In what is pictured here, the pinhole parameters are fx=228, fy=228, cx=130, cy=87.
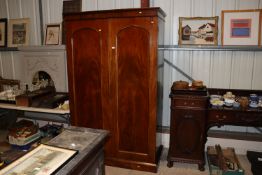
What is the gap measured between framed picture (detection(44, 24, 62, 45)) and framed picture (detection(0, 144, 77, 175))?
8.70 ft

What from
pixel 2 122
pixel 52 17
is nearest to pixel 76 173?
pixel 52 17


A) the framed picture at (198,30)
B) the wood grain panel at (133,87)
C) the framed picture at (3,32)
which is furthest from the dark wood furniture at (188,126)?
the framed picture at (3,32)

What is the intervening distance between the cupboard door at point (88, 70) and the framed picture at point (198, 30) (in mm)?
1068

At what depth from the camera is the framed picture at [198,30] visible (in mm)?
2922

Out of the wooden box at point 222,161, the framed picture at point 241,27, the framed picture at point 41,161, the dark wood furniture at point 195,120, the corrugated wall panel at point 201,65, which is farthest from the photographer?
the corrugated wall panel at point 201,65

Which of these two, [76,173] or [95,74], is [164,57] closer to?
[95,74]

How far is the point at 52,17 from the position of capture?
3617 mm

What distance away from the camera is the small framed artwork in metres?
3.79

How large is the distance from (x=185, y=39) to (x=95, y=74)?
4.19 ft

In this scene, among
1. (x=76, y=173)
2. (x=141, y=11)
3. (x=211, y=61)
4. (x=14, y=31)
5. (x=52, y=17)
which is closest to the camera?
(x=76, y=173)

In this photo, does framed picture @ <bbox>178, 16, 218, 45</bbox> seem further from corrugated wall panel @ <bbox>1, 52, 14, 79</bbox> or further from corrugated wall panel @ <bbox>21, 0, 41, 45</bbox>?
corrugated wall panel @ <bbox>1, 52, 14, 79</bbox>

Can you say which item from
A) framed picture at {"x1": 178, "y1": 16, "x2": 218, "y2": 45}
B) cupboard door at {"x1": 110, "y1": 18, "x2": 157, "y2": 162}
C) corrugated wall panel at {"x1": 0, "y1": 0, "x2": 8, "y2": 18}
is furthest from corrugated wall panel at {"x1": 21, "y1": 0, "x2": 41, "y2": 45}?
framed picture at {"x1": 178, "y1": 16, "x2": 218, "y2": 45}

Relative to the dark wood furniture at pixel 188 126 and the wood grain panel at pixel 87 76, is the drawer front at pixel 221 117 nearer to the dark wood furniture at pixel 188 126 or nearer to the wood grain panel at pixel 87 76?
the dark wood furniture at pixel 188 126

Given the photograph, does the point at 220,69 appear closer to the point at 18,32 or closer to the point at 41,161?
the point at 41,161
